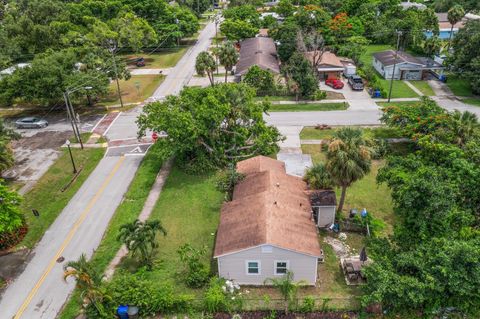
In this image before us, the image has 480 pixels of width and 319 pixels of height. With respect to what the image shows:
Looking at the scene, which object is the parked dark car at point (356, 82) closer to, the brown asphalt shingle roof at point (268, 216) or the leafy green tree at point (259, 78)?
the leafy green tree at point (259, 78)

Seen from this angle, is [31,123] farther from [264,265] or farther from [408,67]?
[408,67]

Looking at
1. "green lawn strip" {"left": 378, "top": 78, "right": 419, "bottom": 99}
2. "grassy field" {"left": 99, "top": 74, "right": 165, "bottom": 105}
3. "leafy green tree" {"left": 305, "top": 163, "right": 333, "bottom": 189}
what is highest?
"leafy green tree" {"left": 305, "top": 163, "right": 333, "bottom": 189}

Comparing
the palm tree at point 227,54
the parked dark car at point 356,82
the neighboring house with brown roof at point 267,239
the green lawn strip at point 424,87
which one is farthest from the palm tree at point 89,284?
the green lawn strip at point 424,87

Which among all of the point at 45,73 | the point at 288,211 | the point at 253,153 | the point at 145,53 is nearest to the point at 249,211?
the point at 288,211

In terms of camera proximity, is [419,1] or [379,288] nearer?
[379,288]

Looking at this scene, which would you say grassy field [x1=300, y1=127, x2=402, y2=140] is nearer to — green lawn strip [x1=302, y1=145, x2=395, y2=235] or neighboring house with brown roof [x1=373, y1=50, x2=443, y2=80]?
green lawn strip [x1=302, y1=145, x2=395, y2=235]

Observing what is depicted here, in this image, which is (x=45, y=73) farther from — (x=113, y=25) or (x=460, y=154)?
(x=460, y=154)

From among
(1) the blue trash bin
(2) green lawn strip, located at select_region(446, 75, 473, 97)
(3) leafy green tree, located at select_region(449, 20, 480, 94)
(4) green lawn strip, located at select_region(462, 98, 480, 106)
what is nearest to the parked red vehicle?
(2) green lawn strip, located at select_region(446, 75, 473, 97)
